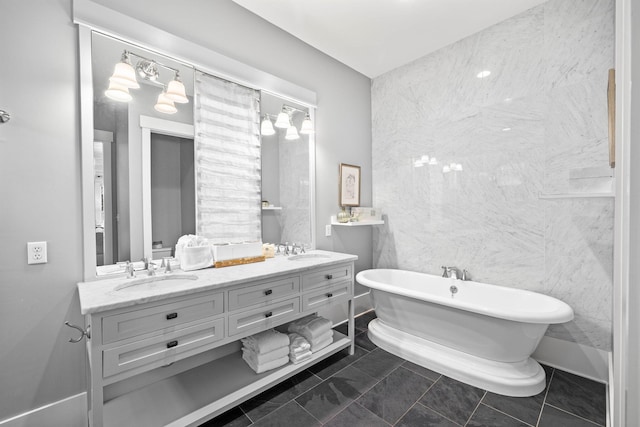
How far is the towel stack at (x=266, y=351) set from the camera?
183 cm

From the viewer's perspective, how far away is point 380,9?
2178 mm

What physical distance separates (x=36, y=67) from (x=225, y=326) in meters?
1.70

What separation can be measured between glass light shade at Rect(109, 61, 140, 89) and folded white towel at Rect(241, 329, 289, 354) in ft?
6.02

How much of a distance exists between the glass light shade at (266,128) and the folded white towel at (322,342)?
5.78ft

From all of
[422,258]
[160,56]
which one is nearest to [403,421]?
[422,258]

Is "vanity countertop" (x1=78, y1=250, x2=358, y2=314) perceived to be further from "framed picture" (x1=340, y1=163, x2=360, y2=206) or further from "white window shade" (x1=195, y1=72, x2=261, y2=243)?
"framed picture" (x1=340, y1=163, x2=360, y2=206)

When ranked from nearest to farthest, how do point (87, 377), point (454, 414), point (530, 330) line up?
point (87, 377) < point (454, 414) < point (530, 330)

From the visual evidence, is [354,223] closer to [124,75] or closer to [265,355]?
[265,355]

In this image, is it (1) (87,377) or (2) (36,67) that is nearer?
(2) (36,67)

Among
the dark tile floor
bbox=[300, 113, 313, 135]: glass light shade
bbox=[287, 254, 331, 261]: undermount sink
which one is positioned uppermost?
bbox=[300, 113, 313, 135]: glass light shade

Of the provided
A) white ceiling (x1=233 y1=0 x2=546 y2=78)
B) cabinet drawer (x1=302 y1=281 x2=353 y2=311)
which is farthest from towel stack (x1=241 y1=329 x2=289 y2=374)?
white ceiling (x1=233 y1=0 x2=546 y2=78)

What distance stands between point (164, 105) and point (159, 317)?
1367 mm

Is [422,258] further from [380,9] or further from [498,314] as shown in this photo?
[380,9]

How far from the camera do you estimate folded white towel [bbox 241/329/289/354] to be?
1.86m
